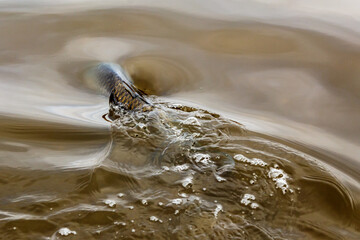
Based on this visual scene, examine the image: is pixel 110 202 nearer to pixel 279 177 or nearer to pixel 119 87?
pixel 279 177

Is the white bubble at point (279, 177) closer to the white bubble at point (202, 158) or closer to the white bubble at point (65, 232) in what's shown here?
the white bubble at point (202, 158)

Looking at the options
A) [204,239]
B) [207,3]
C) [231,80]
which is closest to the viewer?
[204,239]

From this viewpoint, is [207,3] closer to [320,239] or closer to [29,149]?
[29,149]

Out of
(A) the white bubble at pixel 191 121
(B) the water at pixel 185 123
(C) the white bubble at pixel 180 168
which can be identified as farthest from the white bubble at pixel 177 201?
(A) the white bubble at pixel 191 121

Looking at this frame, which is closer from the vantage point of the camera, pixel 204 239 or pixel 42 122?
pixel 204 239

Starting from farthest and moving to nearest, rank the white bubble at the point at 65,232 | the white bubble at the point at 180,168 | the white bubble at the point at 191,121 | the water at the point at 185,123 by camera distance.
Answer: the white bubble at the point at 191,121 → the white bubble at the point at 180,168 → the water at the point at 185,123 → the white bubble at the point at 65,232

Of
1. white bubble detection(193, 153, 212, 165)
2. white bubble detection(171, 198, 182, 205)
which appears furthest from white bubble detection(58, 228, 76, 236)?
white bubble detection(193, 153, 212, 165)

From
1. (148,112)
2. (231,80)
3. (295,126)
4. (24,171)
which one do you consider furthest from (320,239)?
(231,80)

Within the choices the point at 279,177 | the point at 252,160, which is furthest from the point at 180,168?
the point at 279,177
